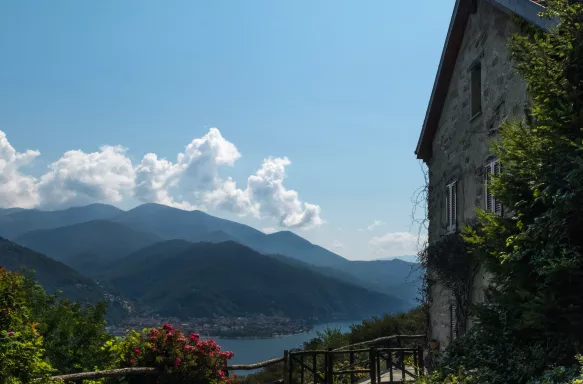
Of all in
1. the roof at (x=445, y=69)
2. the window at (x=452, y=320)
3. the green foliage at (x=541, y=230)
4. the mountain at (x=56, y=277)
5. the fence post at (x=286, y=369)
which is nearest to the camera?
the green foliage at (x=541, y=230)

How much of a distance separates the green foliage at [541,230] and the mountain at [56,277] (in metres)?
122

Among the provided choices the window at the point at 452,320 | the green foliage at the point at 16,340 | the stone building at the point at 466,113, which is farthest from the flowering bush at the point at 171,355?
the window at the point at 452,320

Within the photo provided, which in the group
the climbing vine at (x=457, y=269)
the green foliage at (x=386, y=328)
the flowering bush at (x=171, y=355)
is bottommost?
the green foliage at (x=386, y=328)

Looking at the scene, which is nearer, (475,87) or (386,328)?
(475,87)

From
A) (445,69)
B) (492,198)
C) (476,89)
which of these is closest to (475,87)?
(476,89)

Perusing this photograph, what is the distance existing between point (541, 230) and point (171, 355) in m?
5.49

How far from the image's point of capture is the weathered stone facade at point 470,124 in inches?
427

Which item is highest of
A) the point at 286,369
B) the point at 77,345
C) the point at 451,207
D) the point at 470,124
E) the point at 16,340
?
the point at 470,124

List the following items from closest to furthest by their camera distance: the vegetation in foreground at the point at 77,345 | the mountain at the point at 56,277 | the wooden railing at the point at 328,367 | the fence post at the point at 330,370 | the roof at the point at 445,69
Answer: the vegetation in foreground at the point at 77,345, the wooden railing at the point at 328,367, the fence post at the point at 330,370, the roof at the point at 445,69, the mountain at the point at 56,277

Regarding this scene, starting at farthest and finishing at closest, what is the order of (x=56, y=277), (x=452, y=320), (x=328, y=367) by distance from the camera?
(x=56, y=277)
(x=452, y=320)
(x=328, y=367)

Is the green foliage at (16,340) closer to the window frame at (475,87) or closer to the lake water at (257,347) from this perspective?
the window frame at (475,87)

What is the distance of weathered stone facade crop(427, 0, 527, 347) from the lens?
35.6ft

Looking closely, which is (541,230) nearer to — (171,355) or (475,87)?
(171,355)

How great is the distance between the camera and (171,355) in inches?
318
